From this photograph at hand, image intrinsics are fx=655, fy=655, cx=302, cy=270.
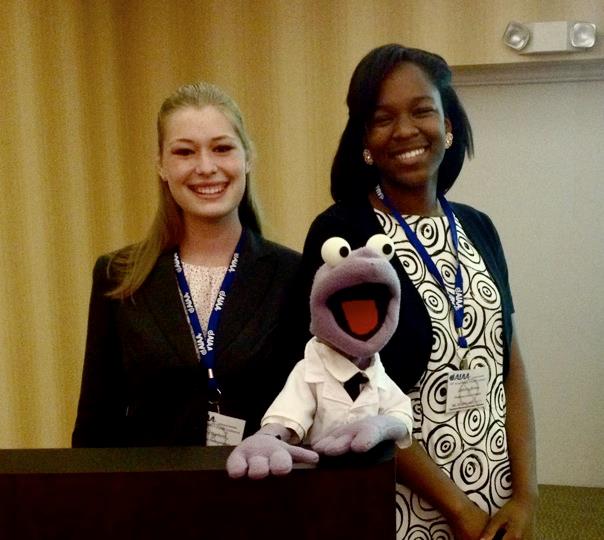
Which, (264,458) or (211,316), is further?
(211,316)

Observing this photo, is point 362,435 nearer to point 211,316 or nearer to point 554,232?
point 211,316

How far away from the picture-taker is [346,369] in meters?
0.94

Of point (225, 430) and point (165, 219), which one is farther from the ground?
point (165, 219)

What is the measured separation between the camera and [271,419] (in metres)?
0.94

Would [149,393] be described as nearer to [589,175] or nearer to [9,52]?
[9,52]

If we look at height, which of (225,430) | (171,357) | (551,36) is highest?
(551,36)

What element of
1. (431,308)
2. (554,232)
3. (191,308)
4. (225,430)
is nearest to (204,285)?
(191,308)

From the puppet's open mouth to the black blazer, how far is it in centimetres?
29

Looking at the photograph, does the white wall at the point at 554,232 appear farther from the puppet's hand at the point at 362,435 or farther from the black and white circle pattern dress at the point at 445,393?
the puppet's hand at the point at 362,435

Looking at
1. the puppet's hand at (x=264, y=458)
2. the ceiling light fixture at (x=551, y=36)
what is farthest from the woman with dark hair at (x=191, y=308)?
the ceiling light fixture at (x=551, y=36)

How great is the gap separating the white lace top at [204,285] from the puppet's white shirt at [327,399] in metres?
0.44

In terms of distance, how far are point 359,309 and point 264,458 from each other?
0.85ft

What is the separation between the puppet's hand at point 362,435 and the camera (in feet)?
2.48

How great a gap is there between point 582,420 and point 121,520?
3.21m
